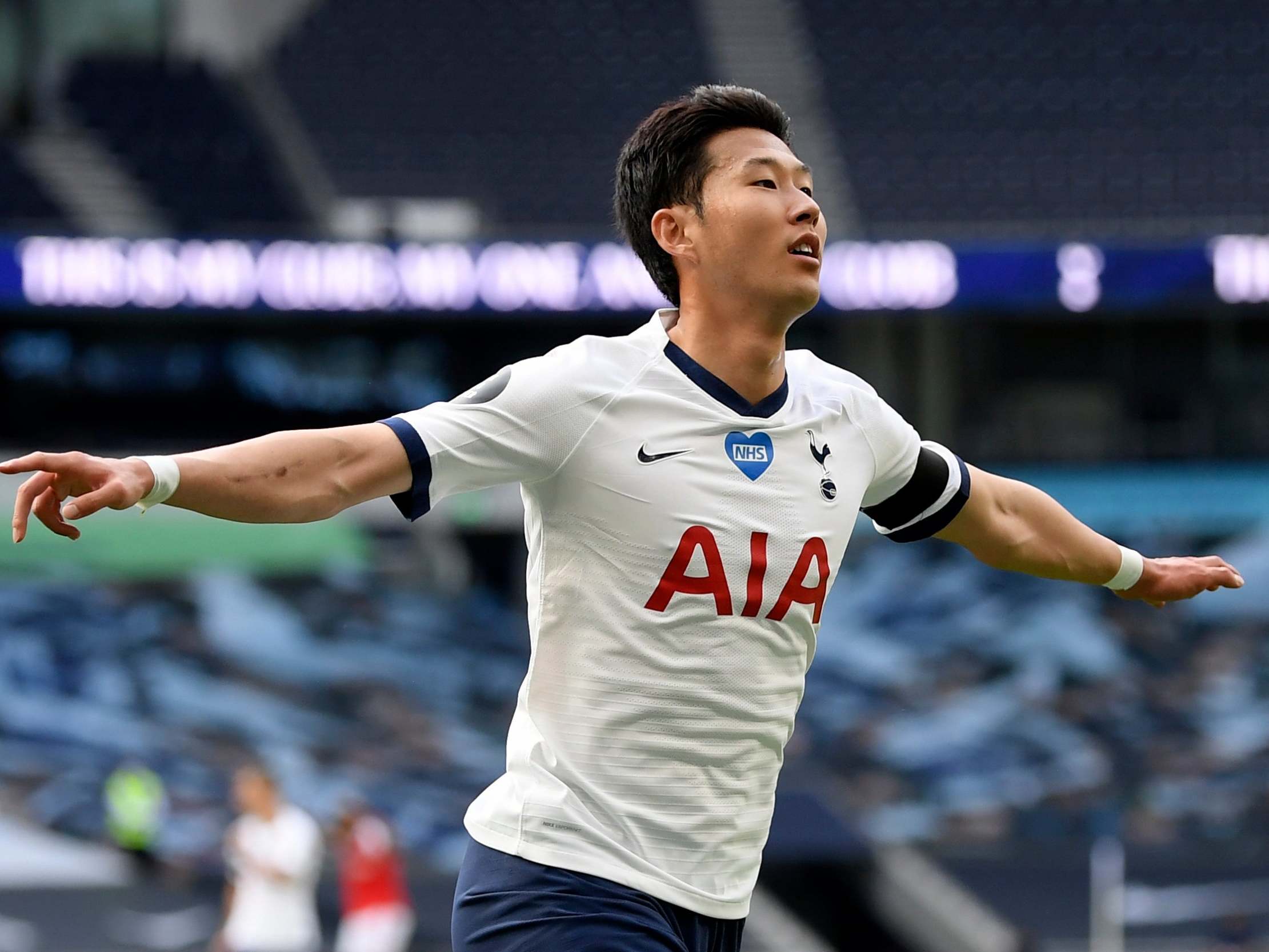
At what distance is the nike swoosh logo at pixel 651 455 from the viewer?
9.53ft

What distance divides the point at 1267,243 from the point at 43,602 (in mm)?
10545

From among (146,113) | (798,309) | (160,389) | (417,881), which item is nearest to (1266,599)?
(417,881)

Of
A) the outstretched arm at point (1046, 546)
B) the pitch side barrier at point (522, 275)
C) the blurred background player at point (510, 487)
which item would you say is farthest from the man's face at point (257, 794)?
the outstretched arm at point (1046, 546)

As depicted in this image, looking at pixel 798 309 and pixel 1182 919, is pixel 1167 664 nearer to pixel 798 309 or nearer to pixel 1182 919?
pixel 1182 919

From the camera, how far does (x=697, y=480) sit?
9.54ft

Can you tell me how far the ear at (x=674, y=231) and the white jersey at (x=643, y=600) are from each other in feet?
0.70

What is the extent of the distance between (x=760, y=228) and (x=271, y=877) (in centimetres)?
862

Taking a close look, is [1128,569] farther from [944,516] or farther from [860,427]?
[860,427]

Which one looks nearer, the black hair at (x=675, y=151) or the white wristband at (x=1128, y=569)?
the black hair at (x=675, y=151)

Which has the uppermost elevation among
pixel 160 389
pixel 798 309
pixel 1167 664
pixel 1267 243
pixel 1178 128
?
pixel 1178 128

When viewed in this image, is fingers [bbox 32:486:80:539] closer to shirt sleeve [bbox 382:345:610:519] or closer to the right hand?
the right hand

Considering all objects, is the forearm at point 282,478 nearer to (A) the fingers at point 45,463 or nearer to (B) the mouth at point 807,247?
(A) the fingers at point 45,463

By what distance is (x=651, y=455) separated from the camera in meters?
2.91

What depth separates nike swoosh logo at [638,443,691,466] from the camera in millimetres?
2904
